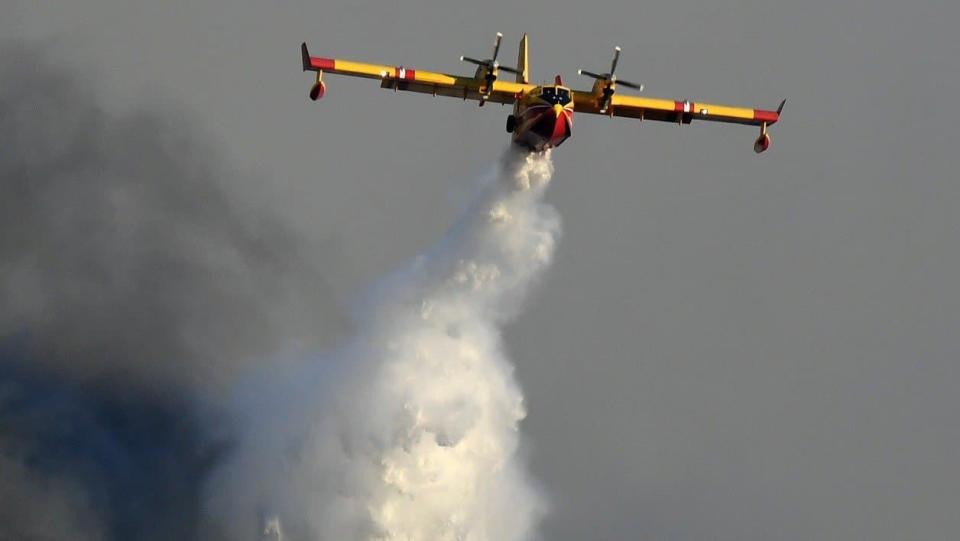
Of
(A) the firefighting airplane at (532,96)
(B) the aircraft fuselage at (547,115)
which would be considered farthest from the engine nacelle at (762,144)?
(B) the aircraft fuselage at (547,115)

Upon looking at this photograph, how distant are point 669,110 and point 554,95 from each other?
8.22m

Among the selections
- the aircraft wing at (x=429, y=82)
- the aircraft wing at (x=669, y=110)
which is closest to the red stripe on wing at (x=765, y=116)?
the aircraft wing at (x=669, y=110)

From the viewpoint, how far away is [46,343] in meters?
78.6

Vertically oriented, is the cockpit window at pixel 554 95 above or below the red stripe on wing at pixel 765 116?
below

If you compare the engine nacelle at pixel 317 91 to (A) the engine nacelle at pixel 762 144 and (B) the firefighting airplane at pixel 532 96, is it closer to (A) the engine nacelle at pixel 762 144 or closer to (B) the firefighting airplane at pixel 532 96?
(B) the firefighting airplane at pixel 532 96

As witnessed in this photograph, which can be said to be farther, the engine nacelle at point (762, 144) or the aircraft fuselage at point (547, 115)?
the engine nacelle at point (762, 144)

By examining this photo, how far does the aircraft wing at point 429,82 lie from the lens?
68000 mm

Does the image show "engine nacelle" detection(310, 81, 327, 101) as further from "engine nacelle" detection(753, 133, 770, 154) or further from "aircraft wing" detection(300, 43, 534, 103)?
"engine nacelle" detection(753, 133, 770, 154)

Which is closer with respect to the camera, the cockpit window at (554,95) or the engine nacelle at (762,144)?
the cockpit window at (554,95)

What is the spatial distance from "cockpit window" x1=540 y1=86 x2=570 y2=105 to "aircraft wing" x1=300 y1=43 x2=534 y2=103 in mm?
3486

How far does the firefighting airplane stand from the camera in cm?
6531

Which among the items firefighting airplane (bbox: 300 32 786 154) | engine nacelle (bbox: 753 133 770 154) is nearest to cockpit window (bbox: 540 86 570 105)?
firefighting airplane (bbox: 300 32 786 154)

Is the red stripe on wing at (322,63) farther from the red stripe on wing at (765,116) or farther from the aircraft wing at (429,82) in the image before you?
the red stripe on wing at (765,116)

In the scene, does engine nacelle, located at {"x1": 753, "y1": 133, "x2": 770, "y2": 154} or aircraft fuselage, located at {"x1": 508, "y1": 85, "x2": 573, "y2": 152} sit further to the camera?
engine nacelle, located at {"x1": 753, "y1": 133, "x2": 770, "y2": 154}
